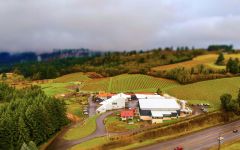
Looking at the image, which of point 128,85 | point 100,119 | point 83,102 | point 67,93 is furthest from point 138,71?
point 100,119

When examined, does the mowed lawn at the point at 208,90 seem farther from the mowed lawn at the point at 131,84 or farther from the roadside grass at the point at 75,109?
the roadside grass at the point at 75,109

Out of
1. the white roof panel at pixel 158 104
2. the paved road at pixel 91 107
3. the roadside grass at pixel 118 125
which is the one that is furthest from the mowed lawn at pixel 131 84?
the roadside grass at pixel 118 125

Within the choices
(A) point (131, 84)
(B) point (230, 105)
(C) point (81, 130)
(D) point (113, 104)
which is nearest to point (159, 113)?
(D) point (113, 104)

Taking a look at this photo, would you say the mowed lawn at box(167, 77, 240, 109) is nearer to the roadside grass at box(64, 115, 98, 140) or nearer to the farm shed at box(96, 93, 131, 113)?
the farm shed at box(96, 93, 131, 113)

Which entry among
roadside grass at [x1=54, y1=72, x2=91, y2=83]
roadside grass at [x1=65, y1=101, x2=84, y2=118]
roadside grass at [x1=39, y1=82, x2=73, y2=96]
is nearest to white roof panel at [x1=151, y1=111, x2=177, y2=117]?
roadside grass at [x1=65, y1=101, x2=84, y2=118]

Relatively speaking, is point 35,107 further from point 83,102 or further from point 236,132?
point 236,132

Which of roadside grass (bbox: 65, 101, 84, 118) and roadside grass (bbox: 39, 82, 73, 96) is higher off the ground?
roadside grass (bbox: 39, 82, 73, 96)
